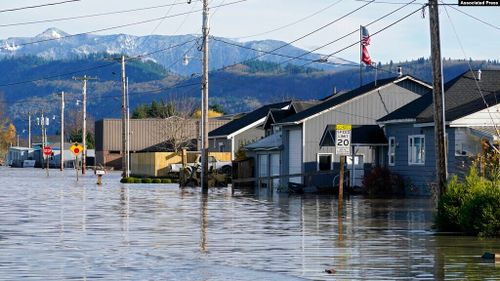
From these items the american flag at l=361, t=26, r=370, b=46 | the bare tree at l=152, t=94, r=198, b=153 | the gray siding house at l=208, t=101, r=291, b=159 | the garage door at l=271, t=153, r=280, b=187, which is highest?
the american flag at l=361, t=26, r=370, b=46

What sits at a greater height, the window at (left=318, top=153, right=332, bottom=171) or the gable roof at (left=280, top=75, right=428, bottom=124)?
the gable roof at (left=280, top=75, right=428, bottom=124)

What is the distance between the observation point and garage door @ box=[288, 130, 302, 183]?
61.4 metres

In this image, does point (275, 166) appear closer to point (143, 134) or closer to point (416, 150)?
point (416, 150)

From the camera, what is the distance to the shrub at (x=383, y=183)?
52375mm

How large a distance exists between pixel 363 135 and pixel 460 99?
20.5 ft

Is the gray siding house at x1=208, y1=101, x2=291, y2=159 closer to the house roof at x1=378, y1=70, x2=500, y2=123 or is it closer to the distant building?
the house roof at x1=378, y1=70, x2=500, y2=123

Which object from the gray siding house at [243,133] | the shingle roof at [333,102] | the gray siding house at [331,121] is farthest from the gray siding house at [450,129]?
the gray siding house at [243,133]

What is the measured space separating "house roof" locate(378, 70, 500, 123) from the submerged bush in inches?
773

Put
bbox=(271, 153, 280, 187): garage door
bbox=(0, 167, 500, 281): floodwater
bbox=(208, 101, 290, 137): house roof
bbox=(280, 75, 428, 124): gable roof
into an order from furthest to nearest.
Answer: bbox=(208, 101, 290, 137): house roof, bbox=(271, 153, 280, 187): garage door, bbox=(280, 75, 428, 124): gable roof, bbox=(0, 167, 500, 281): floodwater

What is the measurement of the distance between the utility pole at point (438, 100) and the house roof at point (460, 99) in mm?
17594

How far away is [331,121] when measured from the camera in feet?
200

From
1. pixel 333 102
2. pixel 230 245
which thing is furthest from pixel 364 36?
pixel 230 245

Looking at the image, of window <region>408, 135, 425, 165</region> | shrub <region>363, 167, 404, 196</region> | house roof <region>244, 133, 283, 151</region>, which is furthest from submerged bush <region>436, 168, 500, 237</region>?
house roof <region>244, 133, 283, 151</region>

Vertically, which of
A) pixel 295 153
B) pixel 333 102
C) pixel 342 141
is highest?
pixel 333 102
